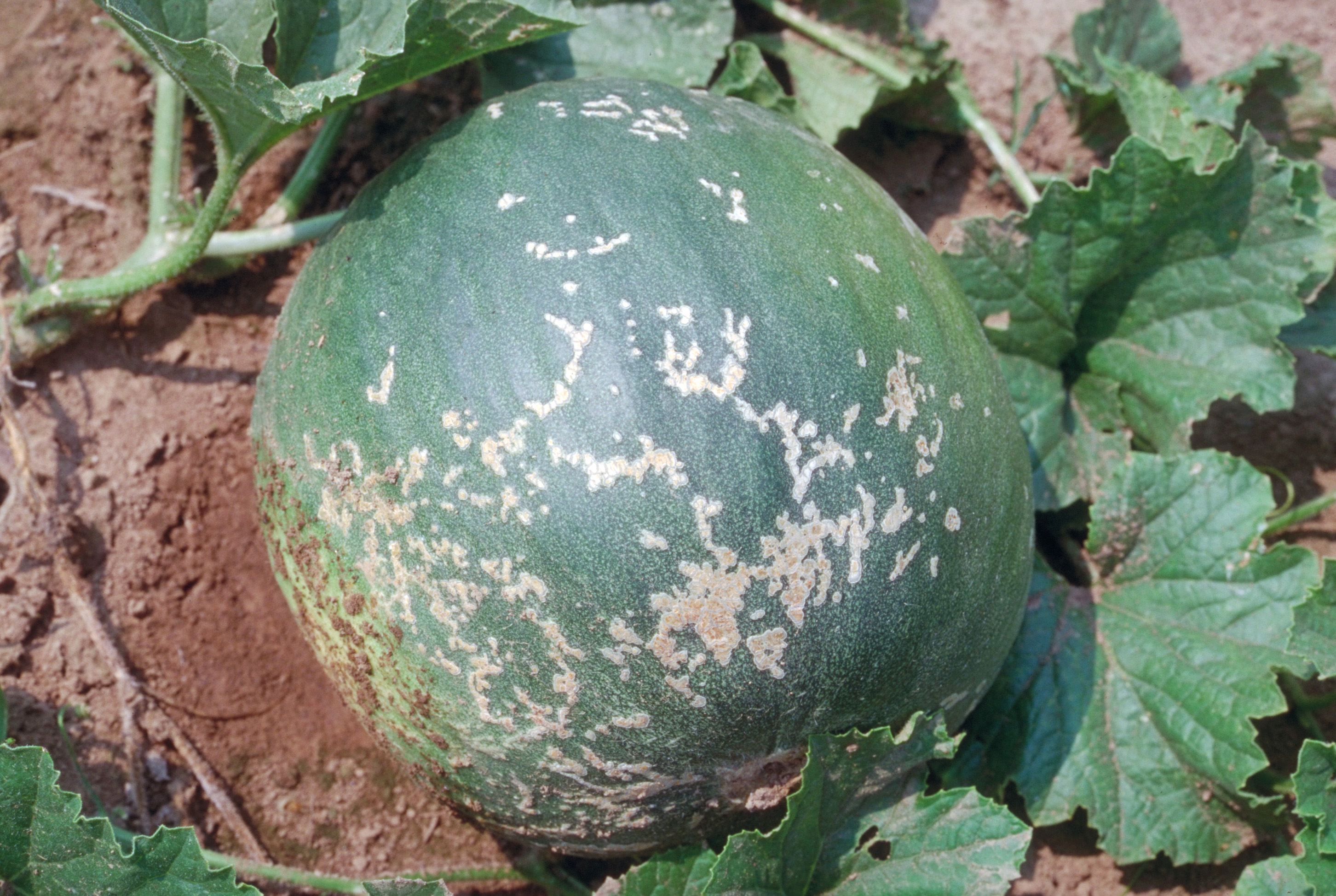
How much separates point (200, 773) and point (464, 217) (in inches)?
58.0

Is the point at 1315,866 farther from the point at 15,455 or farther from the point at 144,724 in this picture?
the point at 15,455

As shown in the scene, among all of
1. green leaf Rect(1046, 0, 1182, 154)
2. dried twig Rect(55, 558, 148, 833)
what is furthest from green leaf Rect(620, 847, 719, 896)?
green leaf Rect(1046, 0, 1182, 154)

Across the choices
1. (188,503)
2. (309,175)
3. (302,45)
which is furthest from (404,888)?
(309,175)

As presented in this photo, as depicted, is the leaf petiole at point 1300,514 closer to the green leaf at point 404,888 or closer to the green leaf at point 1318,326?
the green leaf at point 1318,326

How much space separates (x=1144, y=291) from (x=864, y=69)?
3.62 ft

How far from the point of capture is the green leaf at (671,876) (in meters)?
2.25

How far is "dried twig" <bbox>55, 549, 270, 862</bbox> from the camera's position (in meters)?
2.61

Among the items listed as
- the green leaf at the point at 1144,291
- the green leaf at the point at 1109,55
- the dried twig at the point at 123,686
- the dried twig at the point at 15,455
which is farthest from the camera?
the green leaf at the point at 1109,55

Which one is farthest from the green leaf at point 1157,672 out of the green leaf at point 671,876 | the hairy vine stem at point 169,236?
the hairy vine stem at point 169,236

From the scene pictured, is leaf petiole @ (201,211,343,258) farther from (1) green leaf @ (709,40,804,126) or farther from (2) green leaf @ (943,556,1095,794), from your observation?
(2) green leaf @ (943,556,1095,794)

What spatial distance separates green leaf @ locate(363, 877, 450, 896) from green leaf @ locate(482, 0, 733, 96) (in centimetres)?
200

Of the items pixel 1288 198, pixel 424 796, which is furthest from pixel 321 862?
pixel 1288 198

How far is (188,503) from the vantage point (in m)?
2.88

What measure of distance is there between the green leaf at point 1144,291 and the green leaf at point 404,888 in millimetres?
1766
